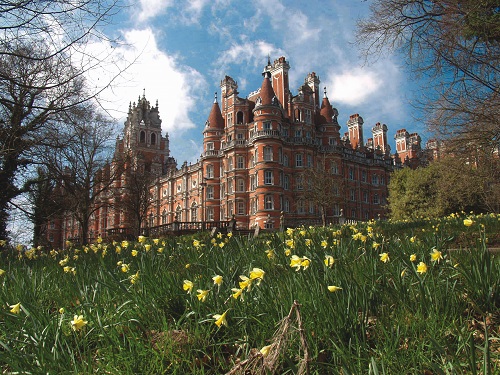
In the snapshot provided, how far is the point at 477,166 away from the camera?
15.7 meters

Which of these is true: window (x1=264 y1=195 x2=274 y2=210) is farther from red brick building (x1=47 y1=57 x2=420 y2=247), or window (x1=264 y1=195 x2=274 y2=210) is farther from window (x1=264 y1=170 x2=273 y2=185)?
window (x1=264 y1=170 x2=273 y2=185)

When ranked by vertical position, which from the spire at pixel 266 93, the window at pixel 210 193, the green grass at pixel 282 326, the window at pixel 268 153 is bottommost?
the green grass at pixel 282 326

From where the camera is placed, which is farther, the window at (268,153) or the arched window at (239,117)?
the arched window at (239,117)

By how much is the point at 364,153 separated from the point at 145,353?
60867mm

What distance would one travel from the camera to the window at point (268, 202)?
4350 cm

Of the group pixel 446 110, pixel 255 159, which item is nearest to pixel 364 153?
pixel 255 159

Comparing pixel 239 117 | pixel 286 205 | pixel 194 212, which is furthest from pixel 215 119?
pixel 286 205

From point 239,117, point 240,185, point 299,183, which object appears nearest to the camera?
point 299,183

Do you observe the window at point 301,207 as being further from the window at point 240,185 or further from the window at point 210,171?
the window at point 210,171

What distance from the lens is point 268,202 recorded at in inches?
1720

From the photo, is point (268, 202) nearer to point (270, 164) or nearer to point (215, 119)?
point (270, 164)

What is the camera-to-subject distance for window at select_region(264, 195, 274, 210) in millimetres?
43500

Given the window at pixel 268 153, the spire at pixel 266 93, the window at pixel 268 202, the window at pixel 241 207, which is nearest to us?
the window at pixel 268 202

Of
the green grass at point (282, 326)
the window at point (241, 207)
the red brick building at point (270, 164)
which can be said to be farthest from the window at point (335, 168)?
the green grass at point (282, 326)
